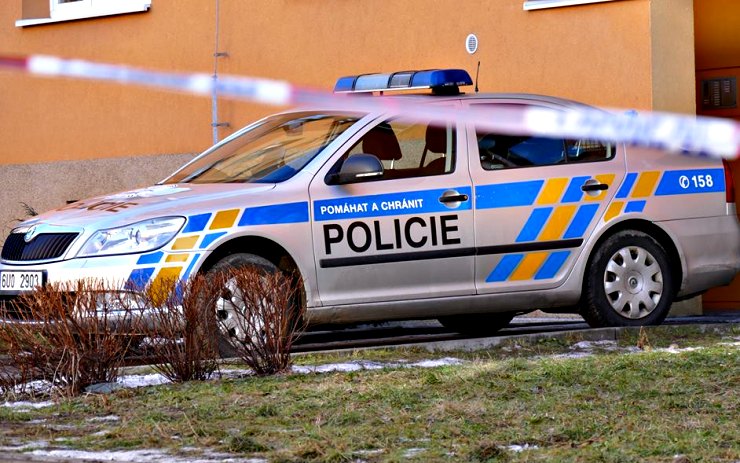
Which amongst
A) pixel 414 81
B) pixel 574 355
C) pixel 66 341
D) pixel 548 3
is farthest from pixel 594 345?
pixel 548 3

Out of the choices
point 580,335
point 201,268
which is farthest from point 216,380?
point 580,335

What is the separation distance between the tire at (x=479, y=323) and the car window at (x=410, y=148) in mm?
1435

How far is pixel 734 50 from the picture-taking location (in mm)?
11992

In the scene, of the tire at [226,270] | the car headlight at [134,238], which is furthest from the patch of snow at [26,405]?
the car headlight at [134,238]

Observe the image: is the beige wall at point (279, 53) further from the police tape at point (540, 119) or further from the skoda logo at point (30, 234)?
the police tape at point (540, 119)

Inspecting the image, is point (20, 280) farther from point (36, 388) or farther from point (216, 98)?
point (216, 98)

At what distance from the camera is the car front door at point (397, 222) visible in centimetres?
809

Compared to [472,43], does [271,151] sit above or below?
below

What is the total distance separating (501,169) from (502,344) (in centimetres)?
120

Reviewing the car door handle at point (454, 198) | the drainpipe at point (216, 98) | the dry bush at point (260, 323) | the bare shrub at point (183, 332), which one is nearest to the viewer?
the bare shrub at point (183, 332)

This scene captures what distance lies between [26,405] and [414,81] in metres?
3.85

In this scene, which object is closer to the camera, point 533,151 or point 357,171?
point 357,171

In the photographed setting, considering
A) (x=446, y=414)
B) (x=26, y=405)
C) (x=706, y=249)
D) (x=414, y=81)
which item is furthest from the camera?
(x=414, y=81)

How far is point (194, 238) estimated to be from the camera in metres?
7.71
